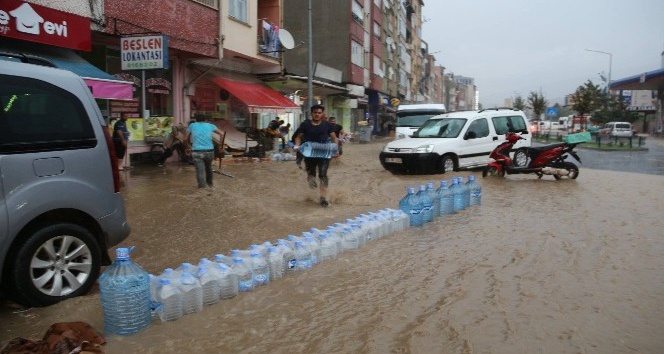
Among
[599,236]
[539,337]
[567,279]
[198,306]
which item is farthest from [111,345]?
[599,236]

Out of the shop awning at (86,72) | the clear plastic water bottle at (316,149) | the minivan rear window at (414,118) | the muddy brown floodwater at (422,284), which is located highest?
the shop awning at (86,72)

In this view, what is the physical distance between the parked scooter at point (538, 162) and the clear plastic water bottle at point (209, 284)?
10.6 m

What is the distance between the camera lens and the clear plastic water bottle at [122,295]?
139 inches

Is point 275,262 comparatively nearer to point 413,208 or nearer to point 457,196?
point 413,208

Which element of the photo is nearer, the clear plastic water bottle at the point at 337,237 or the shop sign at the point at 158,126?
the clear plastic water bottle at the point at 337,237

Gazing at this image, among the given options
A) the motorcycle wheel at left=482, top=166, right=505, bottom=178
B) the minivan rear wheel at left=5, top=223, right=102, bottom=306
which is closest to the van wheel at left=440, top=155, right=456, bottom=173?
the motorcycle wheel at left=482, top=166, right=505, bottom=178

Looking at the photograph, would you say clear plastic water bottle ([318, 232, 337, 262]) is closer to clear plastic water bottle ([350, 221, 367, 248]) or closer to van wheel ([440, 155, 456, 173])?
clear plastic water bottle ([350, 221, 367, 248])

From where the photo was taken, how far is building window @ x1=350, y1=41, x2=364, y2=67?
37.6m

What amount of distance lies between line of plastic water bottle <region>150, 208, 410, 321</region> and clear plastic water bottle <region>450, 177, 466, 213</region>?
2724 millimetres

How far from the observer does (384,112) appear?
53500mm

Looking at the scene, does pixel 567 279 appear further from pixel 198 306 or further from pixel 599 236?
pixel 198 306

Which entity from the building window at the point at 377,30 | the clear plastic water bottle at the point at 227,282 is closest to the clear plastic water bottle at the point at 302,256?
the clear plastic water bottle at the point at 227,282

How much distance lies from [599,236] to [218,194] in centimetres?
634

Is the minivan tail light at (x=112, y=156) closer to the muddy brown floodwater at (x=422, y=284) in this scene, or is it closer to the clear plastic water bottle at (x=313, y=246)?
the muddy brown floodwater at (x=422, y=284)
